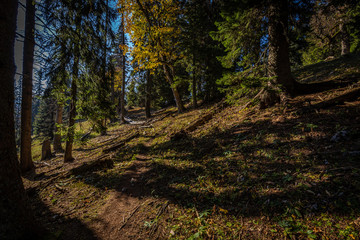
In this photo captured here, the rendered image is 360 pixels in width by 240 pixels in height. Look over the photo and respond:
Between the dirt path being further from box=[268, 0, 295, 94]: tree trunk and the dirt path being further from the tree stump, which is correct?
the tree stump

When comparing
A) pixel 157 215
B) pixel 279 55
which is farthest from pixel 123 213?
pixel 279 55

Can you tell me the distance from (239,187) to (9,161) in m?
4.57

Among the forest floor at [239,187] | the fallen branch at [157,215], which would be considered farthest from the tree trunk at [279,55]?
the fallen branch at [157,215]

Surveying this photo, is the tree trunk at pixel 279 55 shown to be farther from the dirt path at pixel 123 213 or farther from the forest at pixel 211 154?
the dirt path at pixel 123 213

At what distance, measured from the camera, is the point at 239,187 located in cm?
341

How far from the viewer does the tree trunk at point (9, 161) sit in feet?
7.99

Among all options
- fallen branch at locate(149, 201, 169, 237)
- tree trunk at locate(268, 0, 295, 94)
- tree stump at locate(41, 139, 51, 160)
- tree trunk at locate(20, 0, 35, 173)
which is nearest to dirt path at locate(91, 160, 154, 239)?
fallen branch at locate(149, 201, 169, 237)

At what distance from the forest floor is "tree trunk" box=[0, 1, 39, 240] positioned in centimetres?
79

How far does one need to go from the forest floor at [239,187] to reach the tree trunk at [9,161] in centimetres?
79

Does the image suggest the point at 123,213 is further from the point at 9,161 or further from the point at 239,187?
the point at 239,187

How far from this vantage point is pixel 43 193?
5402mm

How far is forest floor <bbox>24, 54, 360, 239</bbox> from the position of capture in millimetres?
2424

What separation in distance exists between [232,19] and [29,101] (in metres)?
11.2

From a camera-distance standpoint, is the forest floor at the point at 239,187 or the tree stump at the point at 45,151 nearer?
the forest floor at the point at 239,187
